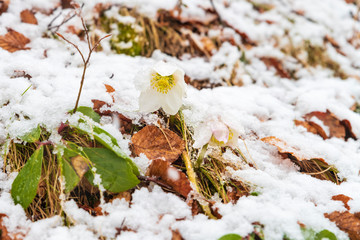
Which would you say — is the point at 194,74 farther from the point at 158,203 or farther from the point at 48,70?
the point at 158,203

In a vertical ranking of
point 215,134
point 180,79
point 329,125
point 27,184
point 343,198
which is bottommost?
point 329,125

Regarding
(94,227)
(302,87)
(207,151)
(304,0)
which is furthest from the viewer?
(304,0)

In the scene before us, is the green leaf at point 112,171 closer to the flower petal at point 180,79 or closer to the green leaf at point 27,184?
the green leaf at point 27,184

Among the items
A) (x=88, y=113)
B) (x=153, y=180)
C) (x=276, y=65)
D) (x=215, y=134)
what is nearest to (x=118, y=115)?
(x=88, y=113)

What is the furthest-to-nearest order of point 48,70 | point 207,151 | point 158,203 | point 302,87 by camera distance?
point 302,87 < point 48,70 < point 207,151 < point 158,203

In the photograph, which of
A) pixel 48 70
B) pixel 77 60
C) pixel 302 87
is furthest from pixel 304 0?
pixel 48 70

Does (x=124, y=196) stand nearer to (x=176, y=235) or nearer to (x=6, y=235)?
(x=176, y=235)
